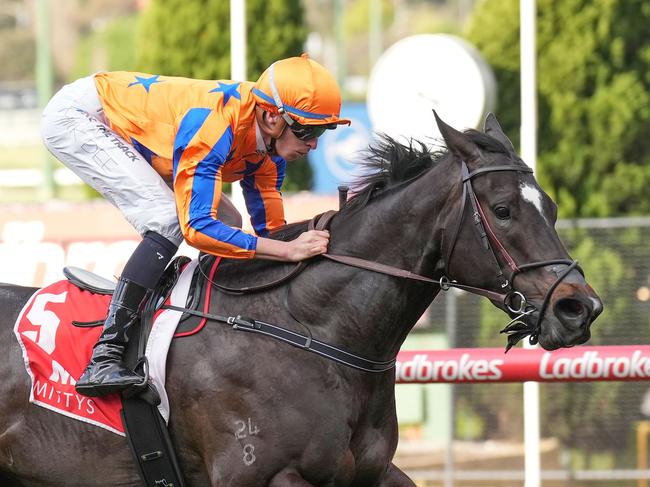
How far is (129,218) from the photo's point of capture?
4.24 meters

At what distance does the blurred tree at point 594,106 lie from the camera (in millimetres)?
10156

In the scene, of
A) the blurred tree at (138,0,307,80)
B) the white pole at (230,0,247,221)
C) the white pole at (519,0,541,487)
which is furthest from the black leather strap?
the blurred tree at (138,0,307,80)

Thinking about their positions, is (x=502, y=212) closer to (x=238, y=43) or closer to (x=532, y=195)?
(x=532, y=195)

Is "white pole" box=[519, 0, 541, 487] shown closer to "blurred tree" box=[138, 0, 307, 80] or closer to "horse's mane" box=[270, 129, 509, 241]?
"horse's mane" box=[270, 129, 509, 241]

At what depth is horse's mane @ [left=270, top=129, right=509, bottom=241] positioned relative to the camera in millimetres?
4121

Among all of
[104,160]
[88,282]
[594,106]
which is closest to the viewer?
[104,160]

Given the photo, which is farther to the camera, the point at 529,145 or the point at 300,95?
the point at 529,145

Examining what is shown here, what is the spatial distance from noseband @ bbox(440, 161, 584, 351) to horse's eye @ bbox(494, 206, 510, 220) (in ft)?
0.14

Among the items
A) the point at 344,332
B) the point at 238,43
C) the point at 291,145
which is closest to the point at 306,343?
the point at 344,332

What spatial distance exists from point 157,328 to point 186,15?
704 cm

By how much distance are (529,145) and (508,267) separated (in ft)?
9.78

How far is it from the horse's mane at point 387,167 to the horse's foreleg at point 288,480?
0.83 m

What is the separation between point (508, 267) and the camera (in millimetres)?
3756

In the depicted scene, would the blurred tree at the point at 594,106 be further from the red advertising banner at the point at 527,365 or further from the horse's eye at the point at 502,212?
the horse's eye at the point at 502,212
